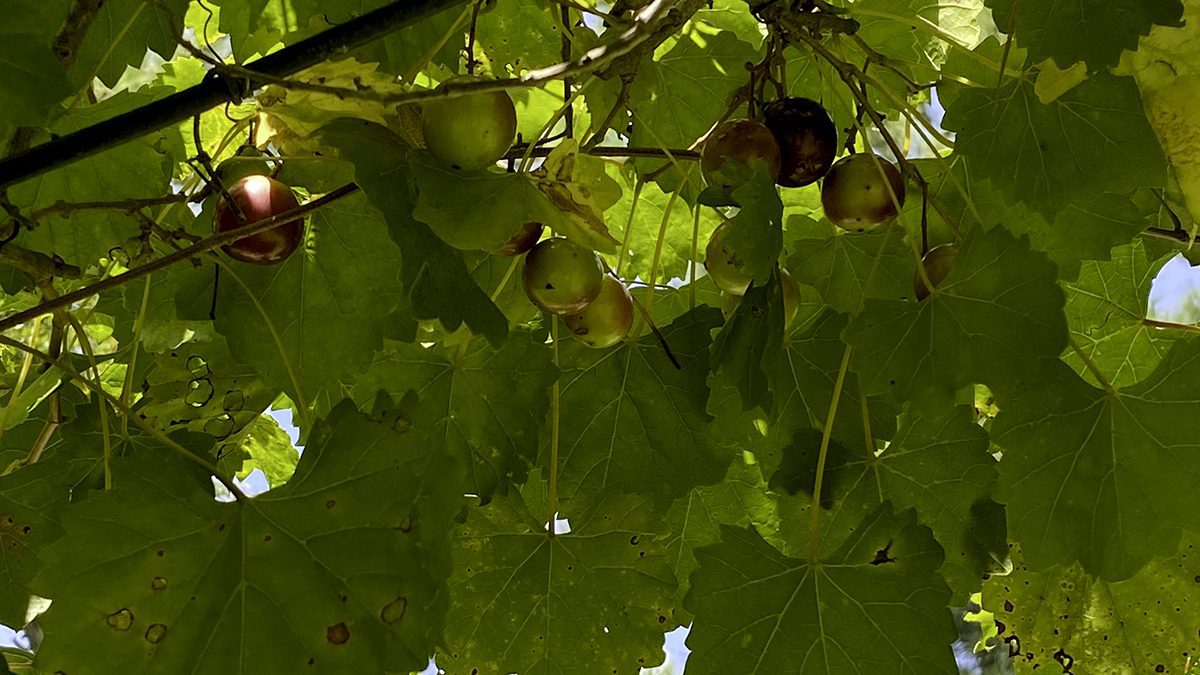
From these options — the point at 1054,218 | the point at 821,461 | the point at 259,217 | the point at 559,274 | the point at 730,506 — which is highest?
the point at 259,217

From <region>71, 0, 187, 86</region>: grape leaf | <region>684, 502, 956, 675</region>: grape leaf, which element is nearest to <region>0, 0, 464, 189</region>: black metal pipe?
<region>71, 0, 187, 86</region>: grape leaf

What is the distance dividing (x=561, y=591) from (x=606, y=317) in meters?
0.25

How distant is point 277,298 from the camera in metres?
0.90

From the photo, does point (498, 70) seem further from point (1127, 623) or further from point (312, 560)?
point (1127, 623)

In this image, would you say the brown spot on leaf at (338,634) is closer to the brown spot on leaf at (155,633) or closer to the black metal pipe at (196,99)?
the brown spot on leaf at (155,633)

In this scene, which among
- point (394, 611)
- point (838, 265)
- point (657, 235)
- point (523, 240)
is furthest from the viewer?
point (657, 235)

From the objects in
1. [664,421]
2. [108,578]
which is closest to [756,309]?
[664,421]

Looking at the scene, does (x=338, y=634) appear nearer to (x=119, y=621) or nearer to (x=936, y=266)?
(x=119, y=621)

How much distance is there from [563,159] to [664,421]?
0.29m

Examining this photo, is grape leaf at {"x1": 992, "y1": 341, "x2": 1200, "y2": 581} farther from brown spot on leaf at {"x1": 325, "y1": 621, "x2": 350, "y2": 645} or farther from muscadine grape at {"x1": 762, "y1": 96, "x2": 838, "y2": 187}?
brown spot on leaf at {"x1": 325, "y1": 621, "x2": 350, "y2": 645}

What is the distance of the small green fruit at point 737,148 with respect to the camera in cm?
79

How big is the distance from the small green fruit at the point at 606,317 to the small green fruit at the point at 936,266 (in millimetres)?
210

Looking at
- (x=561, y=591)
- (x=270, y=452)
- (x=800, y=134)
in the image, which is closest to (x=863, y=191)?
(x=800, y=134)

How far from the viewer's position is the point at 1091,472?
0.82 metres
